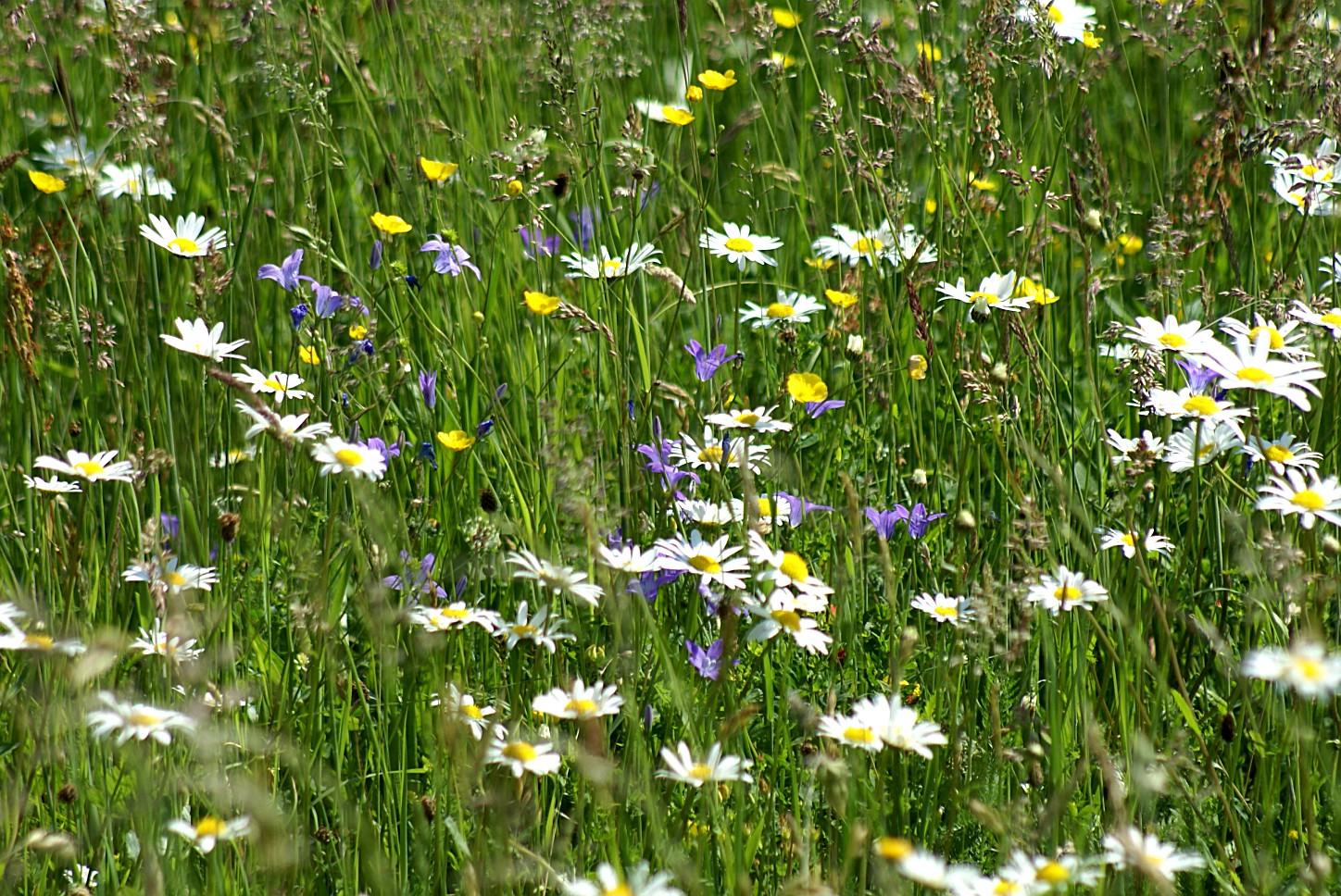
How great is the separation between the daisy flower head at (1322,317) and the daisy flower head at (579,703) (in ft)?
3.49

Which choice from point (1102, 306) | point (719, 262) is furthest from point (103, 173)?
point (1102, 306)

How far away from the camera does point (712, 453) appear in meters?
1.81

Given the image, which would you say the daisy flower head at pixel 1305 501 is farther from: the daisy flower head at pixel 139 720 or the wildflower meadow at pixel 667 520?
the daisy flower head at pixel 139 720

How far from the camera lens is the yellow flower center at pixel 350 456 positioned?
4.64ft

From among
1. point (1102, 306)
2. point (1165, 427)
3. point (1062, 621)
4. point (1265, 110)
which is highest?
point (1265, 110)

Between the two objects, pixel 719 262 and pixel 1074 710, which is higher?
pixel 719 262

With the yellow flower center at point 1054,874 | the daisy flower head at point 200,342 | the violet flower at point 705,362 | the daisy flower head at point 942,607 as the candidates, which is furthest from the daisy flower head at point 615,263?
the yellow flower center at point 1054,874

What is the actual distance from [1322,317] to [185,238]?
5.89 feet

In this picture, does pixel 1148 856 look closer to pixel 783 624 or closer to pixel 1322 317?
pixel 783 624

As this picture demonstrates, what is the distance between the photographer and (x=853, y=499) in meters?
1.24

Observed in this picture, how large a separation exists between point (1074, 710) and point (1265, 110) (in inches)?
83.7

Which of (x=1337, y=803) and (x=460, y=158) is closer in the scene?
(x=1337, y=803)

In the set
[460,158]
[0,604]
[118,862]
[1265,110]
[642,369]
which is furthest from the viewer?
[1265,110]

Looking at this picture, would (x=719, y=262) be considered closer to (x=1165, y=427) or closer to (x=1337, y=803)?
(x=1165, y=427)
